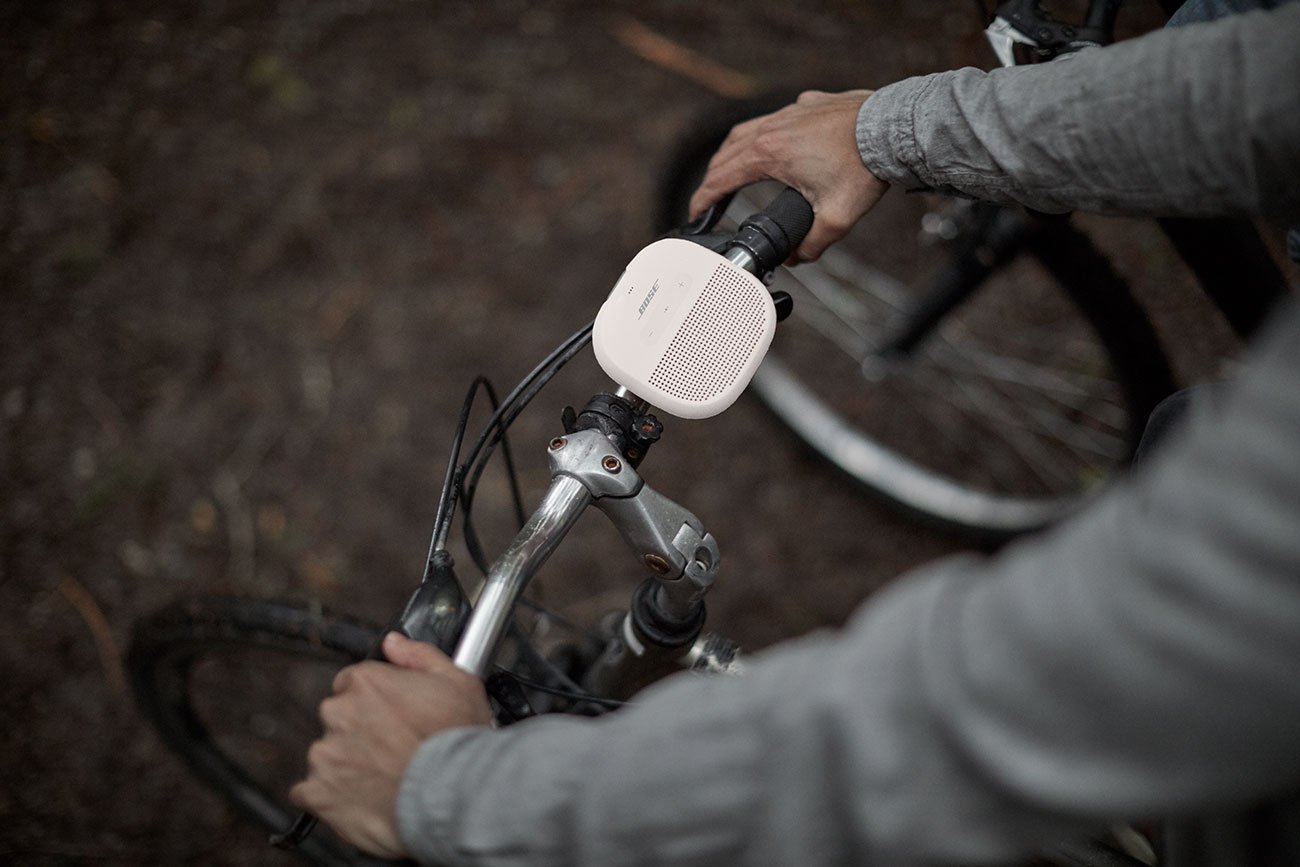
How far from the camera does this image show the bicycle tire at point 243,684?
1.04m

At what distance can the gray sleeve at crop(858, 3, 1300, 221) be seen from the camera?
64 centimetres

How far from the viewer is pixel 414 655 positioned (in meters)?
0.67

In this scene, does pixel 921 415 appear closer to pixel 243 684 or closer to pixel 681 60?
pixel 681 60

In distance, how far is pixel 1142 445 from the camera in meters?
0.88

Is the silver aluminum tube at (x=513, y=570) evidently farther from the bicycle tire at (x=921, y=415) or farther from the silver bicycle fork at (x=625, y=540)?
the bicycle tire at (x=921, y=415)

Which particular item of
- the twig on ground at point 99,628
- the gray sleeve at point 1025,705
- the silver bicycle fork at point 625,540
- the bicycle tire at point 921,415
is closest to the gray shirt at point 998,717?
the gray sleeve at point 1025,705

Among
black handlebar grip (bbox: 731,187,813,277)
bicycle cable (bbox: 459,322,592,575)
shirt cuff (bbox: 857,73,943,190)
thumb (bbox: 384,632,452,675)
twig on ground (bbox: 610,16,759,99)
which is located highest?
shirt cuff (bbox: 857,73,943,190)

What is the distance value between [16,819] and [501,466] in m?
1.02

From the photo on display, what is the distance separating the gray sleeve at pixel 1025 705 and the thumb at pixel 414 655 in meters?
0.16

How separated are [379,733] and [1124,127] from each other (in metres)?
0.77

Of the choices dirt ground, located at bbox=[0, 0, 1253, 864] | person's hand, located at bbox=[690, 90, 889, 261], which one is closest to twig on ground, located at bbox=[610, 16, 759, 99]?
dirt ground, located at bbox=[0, 0, 1253, 864]

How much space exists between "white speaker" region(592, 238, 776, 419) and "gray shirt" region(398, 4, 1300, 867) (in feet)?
0.96

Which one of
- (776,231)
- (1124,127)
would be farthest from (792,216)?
(1124,127)

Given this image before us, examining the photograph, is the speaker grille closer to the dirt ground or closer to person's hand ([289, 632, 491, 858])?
person's hand ([289, 632, 491, 858])
